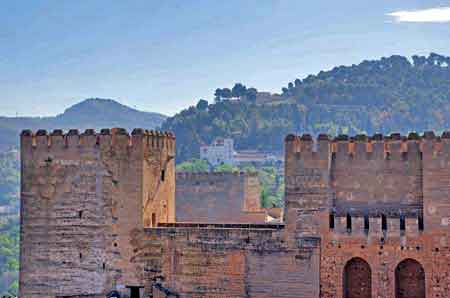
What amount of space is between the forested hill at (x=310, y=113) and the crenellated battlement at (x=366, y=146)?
122m

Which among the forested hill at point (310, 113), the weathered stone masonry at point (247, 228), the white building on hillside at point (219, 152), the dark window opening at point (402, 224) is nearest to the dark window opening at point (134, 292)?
the weathered stone masonry at point (247, 228)

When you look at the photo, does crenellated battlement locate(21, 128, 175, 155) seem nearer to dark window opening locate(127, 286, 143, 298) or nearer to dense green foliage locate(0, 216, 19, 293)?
dark window opening locate(127, 286, 143, 298)

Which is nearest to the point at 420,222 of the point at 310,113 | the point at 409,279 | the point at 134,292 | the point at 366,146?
the point at 409,279

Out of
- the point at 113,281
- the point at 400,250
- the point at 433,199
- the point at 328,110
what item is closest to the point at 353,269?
the point at 400,250

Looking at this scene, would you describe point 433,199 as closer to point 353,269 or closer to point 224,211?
point 353,269

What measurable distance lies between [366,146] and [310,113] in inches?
5806

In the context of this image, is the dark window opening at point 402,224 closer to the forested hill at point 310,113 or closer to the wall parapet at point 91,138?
the wall parapet at point 91,138

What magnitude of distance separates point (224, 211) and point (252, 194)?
3.35 metres

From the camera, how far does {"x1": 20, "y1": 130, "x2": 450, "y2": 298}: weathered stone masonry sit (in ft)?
83.7

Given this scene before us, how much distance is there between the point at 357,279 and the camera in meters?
26.4

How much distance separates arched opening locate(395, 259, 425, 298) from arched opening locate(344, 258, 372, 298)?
2.87 feet

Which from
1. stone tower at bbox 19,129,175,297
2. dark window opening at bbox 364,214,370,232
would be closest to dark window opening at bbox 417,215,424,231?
dark window opening at bbox 364,214,370,232

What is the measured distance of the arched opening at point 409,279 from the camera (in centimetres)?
2573

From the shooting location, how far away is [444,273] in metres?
25.1
